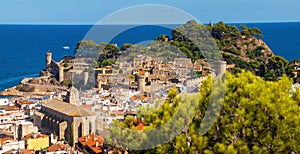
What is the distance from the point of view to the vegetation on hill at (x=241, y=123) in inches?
259

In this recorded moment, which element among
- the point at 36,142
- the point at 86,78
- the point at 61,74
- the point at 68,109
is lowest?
the point at 36,142

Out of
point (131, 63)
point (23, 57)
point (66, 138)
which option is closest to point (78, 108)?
point (66, 138)

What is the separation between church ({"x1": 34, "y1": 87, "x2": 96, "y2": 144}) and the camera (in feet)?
54.7

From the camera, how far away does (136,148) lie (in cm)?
714

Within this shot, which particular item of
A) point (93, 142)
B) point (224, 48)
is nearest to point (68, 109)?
point (93, 142)

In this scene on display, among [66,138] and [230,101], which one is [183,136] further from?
[66,138]

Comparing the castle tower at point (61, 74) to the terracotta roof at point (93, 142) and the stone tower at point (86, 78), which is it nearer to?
the stone tower at point (86, 78)

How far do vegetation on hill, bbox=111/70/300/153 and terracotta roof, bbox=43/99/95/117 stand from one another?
9921mm

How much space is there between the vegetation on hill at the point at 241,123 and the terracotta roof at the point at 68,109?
391 inches

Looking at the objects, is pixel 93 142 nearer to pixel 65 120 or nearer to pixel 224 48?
pixel 65 120

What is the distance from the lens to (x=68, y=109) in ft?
59.0

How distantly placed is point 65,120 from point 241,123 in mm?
11515

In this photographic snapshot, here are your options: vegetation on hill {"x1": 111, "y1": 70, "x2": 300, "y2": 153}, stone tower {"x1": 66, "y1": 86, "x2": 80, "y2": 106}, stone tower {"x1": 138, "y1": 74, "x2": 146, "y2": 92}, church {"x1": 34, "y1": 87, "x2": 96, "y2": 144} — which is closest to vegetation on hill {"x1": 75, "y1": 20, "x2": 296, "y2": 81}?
stone tower {"x1": 138, "y1": 74, "x2": 146, "y2": 92}

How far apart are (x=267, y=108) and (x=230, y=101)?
55cm
